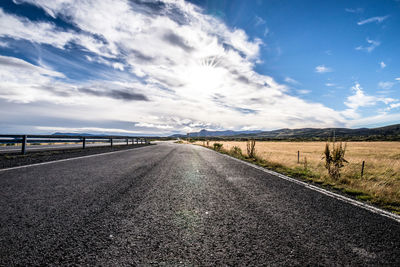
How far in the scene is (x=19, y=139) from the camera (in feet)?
35.9

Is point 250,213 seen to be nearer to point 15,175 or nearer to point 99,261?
point 99,261

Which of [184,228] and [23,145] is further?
[23,145]

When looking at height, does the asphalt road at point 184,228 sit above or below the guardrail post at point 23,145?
below

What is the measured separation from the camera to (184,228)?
2664 mm

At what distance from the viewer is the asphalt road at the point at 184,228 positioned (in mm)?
1997

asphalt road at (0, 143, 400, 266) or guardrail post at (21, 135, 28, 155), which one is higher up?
guardrail post at (21, 135, 28, 155)

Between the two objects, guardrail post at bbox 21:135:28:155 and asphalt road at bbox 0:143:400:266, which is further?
guardrail post at bbox 21:135:28:155

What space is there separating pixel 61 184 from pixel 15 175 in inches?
75.5

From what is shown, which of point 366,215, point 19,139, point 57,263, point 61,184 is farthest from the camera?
point 19,139

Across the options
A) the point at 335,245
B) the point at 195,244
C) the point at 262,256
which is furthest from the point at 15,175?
the point at 335,245

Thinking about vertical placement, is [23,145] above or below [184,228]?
above

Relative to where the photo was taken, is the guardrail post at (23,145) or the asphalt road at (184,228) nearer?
the asphalt road at (184,228)

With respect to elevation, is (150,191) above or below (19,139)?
below

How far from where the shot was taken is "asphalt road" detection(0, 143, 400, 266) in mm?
1997
